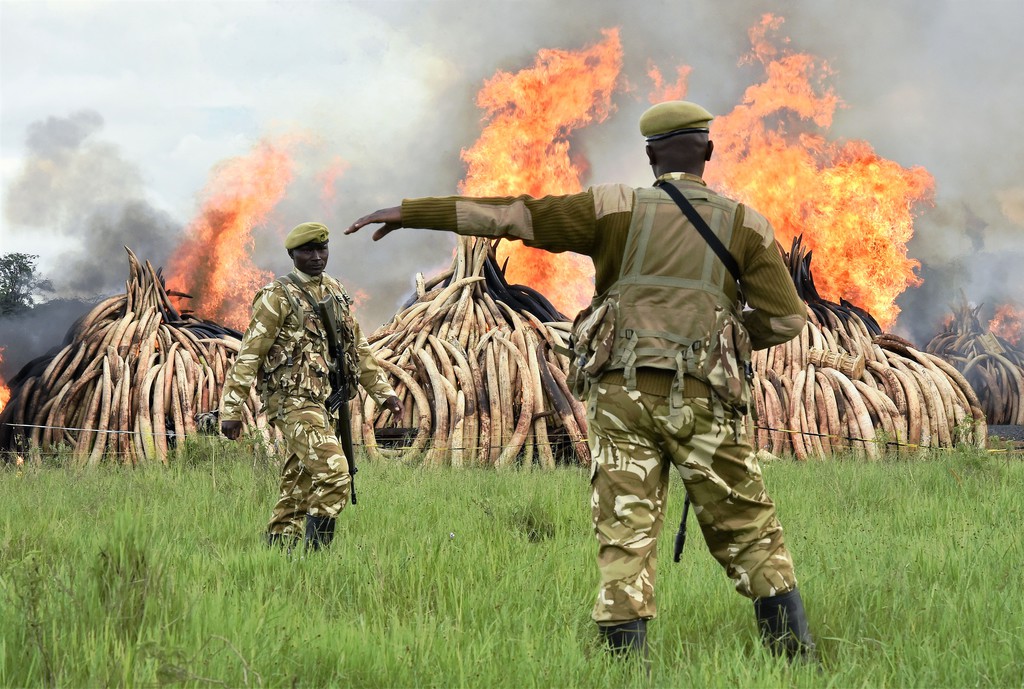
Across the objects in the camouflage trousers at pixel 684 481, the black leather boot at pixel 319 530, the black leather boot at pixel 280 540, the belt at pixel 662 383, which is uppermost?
the belt at pixel 662 383

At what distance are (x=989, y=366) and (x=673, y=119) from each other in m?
12.7

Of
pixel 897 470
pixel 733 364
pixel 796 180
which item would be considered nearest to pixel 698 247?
pixel 733 364

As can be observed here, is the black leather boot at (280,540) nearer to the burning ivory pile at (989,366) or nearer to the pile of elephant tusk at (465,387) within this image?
the pile of elephant tusk at (465,387)

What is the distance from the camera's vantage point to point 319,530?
5352mm

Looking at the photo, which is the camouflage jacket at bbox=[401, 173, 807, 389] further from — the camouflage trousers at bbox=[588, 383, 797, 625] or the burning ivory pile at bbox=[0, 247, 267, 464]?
the burning ivory pile at bbox=[0, 247, 267, 464]

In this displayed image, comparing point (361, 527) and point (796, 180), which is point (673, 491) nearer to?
point (361, 527)

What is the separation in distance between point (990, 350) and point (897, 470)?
704 cm

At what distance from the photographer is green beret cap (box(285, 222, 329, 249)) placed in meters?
5.70

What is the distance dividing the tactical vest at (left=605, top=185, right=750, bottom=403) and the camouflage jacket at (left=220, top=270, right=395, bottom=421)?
9.38 ft

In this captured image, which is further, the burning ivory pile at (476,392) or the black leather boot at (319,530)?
the burning ivory pile at (476,392)

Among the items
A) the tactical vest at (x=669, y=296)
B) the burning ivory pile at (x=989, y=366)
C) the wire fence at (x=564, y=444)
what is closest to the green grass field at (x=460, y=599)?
the tactical vest at (x=669, y=296)

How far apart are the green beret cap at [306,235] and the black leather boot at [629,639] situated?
3492 millimetres

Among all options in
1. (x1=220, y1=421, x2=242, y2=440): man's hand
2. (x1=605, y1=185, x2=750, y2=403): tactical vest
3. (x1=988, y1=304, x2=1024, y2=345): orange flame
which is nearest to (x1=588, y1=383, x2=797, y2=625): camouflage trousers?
(x1=605, y1=185, x2=750, y2=403): tactical vest

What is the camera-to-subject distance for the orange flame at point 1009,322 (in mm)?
16609
